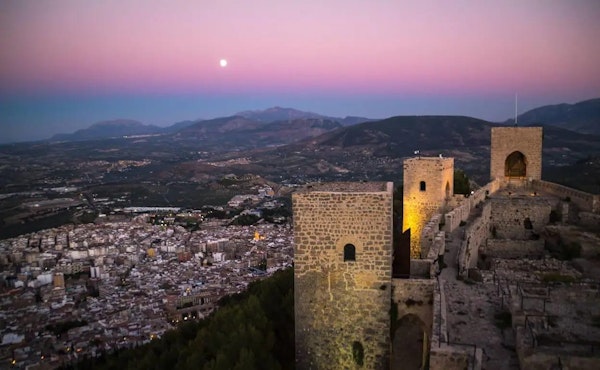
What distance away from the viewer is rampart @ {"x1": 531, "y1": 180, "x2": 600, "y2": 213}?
15.2 metres

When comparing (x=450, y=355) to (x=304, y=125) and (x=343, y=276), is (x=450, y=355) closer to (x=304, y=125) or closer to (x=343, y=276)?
(x=343, y=276)

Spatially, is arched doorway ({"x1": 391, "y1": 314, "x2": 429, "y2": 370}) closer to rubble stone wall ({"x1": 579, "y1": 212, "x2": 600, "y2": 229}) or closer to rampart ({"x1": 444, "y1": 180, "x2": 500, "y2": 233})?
rampart ({"x1": 444, "y1": 180, "x2": 500, "y2": 233})

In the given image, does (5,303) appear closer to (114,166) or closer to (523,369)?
(523,369)

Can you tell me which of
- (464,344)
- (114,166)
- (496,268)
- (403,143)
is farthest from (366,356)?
(114,166)

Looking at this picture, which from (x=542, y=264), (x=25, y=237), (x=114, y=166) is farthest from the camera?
(x=114, y=166)

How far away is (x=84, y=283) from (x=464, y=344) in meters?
28.4

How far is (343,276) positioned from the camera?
8.09 m

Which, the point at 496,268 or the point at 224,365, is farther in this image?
the point at 496,268

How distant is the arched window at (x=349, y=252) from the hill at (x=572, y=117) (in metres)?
72.8

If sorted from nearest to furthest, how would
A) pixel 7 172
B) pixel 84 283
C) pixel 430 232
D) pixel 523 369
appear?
pixel 523 369
pixel 430 232
pixel 84 283
pixel 7 172

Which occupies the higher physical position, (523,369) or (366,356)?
(523,369)

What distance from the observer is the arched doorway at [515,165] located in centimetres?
2112

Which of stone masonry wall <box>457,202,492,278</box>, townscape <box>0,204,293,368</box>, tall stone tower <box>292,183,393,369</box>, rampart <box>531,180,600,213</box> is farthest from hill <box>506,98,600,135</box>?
tall stone tower <box>292,183,393,369</box>

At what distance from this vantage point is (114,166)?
9106 centimetres
